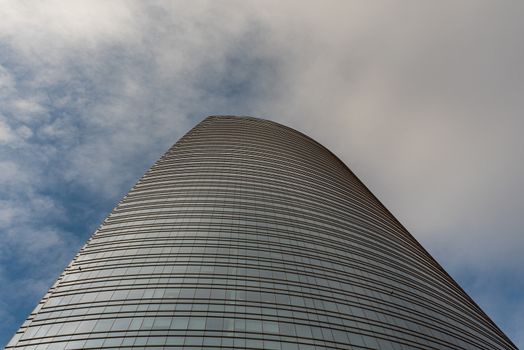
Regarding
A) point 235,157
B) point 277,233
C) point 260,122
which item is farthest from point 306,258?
point 260,122

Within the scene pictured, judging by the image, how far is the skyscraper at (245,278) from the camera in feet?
123

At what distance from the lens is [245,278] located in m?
44.2

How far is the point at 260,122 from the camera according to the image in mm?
112000

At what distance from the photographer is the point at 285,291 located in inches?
1726

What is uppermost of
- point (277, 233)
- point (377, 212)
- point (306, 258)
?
point (377, 212)

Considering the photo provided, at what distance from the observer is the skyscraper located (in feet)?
123

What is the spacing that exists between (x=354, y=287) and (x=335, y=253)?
6940 millimetres

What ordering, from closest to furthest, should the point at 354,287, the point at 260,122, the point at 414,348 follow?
the point at 414,348 < the point at 354,287 < the point at 260,122

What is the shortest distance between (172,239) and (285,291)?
57.2ft

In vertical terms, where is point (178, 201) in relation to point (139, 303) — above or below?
above

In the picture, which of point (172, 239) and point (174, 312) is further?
point (172, 239)

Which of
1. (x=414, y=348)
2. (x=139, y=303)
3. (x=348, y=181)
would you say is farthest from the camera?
(x=348, y=181)

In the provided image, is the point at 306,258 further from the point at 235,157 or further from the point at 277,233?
the point at 235,157

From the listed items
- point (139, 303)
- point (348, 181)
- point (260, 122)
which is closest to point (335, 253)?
point (139, 303)
